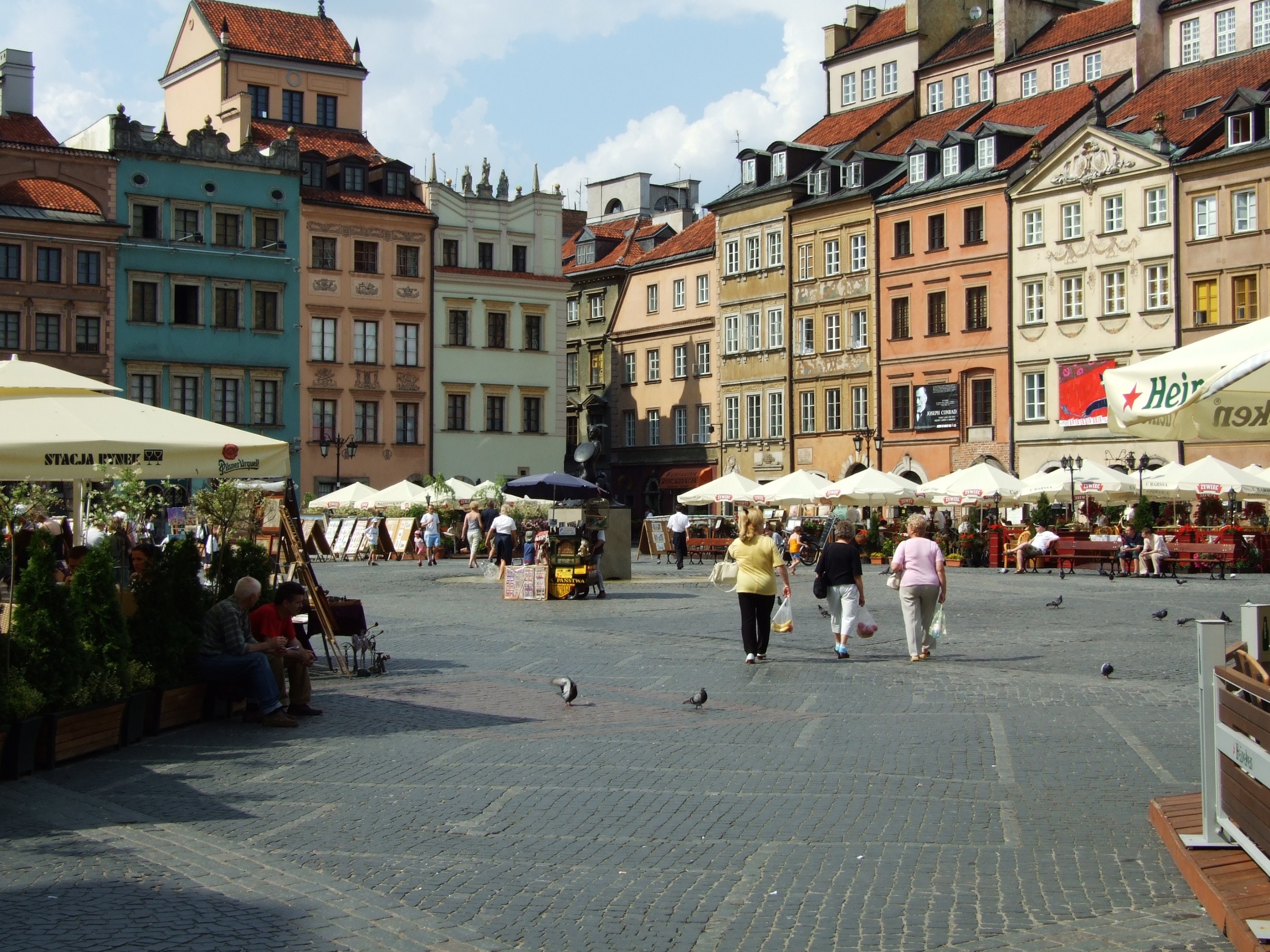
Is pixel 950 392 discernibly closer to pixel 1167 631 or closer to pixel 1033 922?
pixel 1167 631

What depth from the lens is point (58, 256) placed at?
5728cm

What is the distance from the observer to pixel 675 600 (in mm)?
28672

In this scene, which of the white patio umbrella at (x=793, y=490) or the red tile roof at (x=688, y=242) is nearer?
the white patio umbrella at (x=793, y=490)

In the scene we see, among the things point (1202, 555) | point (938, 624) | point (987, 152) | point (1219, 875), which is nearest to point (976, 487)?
point (1202, 555)

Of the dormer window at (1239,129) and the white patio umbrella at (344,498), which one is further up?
the dormer window at (1239,129)

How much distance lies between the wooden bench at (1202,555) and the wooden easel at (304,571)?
24808mm

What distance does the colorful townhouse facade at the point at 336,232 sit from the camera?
208 feet

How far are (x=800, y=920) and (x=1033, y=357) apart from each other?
5016 centimetres

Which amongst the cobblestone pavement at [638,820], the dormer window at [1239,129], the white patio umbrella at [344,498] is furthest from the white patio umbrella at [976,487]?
the cobblestone pavement at [638,820]

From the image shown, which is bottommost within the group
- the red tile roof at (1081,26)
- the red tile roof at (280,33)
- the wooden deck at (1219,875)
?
the wooden deck at (1219,875)

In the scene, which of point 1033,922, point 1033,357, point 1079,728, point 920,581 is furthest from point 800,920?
point 1033,357

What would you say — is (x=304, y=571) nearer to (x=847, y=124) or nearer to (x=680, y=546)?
(x=680, y=546)

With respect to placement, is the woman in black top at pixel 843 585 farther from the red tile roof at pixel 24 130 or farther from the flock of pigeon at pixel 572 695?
the red tile roof at pixel 24 130

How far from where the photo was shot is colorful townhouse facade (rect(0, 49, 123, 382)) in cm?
5644
